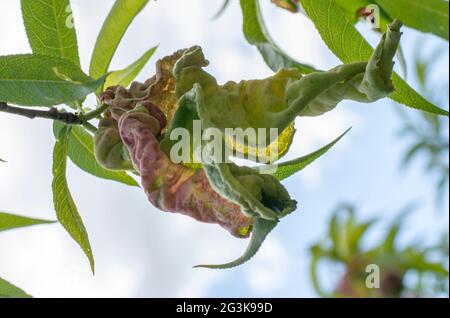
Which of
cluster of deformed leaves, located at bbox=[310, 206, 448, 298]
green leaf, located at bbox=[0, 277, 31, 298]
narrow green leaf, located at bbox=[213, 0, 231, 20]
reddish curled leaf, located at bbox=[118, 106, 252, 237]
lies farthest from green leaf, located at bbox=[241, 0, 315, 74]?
cluster of deformed leaves, located at bbox=[310, 206, 448, 298]

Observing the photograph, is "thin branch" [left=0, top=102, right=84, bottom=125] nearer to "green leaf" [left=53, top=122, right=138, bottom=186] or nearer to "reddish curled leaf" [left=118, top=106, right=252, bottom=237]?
"green leaf" [left=53, top=122, right=138, bottom=186]

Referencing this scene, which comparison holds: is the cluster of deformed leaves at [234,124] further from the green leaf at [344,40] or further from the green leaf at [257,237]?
the green leaf at [344,40]

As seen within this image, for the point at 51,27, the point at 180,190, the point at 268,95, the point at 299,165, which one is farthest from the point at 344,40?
the point at 51,27

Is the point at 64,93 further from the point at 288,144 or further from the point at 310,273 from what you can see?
the point at 310,273

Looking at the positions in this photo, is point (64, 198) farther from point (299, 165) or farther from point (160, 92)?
point (299, 165)

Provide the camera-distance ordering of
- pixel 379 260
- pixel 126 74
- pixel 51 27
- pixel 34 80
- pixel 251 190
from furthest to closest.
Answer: pixel 379 260, pixel 126 74, pixel 51 27, pixel 34 80, pixel 251 190
